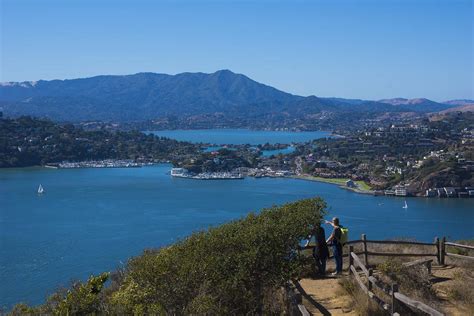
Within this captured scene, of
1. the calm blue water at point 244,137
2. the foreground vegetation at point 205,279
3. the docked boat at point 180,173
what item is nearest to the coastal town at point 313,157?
the docked boat at point 180,173

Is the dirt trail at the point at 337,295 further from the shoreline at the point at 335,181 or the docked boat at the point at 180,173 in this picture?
the docked boat at the point at 180,173

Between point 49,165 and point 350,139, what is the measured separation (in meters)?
37.6

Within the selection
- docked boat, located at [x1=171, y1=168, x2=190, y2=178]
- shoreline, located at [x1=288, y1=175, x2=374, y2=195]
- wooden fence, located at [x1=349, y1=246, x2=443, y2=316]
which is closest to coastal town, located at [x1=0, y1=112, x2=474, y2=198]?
shoreline, located at [x1=288, y1=175, x2=374, y2=195]

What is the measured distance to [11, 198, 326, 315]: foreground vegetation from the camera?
16.7 ft

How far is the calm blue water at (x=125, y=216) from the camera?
22.2 meters

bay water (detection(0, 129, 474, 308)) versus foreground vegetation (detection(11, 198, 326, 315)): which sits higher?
foreground vegetation (detection(11, 198, 326, 315))

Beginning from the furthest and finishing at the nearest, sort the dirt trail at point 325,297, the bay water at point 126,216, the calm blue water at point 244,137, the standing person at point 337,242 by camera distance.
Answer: the calm blue water at point 244,137, the bay water at point 126,216, the standing person at point 337,242, the dirt trail at point 325,297

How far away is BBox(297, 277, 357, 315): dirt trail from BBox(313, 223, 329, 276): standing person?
0.66ft

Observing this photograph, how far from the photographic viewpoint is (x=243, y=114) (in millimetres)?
193625

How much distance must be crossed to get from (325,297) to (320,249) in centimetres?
103

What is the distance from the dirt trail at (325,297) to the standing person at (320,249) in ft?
0.66

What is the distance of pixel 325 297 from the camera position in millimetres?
7012

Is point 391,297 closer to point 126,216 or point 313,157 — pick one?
point 126,216

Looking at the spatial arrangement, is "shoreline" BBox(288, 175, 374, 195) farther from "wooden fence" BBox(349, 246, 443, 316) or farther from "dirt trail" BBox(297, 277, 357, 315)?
"wooden fence" BBox(349, 246, 443, 316)
